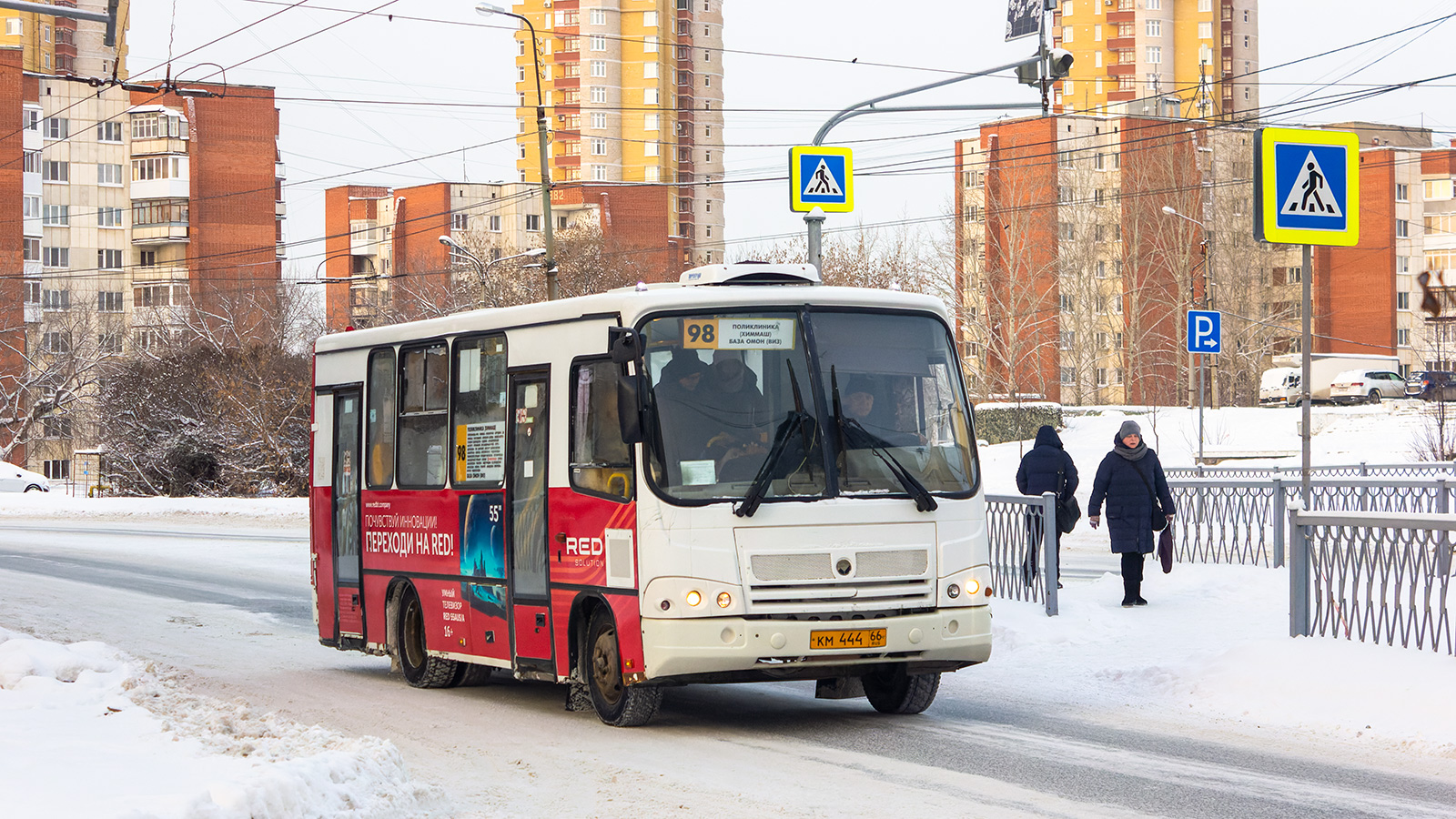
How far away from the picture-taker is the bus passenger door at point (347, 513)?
46.0 ft

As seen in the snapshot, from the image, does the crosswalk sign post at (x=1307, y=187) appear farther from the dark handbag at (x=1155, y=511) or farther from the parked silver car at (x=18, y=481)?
the parked silver car at (x=18, y=481)

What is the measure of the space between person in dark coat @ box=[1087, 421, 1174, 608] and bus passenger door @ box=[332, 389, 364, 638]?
6954 mm

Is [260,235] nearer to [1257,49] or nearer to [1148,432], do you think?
[1148,432]

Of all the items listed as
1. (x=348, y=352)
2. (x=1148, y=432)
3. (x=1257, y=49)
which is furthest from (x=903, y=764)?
(x=1257, y=49)

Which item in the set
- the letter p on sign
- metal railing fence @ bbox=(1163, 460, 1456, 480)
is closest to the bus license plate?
metal railing fence @ bbox=(1163, 460, 1456, 480)

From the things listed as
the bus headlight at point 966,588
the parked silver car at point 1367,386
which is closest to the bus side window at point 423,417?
the bus headlight at point 966,588

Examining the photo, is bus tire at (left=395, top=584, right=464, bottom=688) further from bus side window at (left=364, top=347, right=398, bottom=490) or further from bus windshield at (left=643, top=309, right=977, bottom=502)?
bus windshield at (left=643, top=309, right=977, bottom=502)

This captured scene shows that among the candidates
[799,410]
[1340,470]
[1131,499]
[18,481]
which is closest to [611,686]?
[799,410]

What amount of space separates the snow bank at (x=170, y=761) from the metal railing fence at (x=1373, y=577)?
6503 millimetres

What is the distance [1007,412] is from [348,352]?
4340cm

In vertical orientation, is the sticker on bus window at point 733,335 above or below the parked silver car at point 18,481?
above

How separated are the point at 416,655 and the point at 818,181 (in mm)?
9186

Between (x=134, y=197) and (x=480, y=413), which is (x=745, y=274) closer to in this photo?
(x=480, y=413)

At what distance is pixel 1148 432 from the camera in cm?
5362
